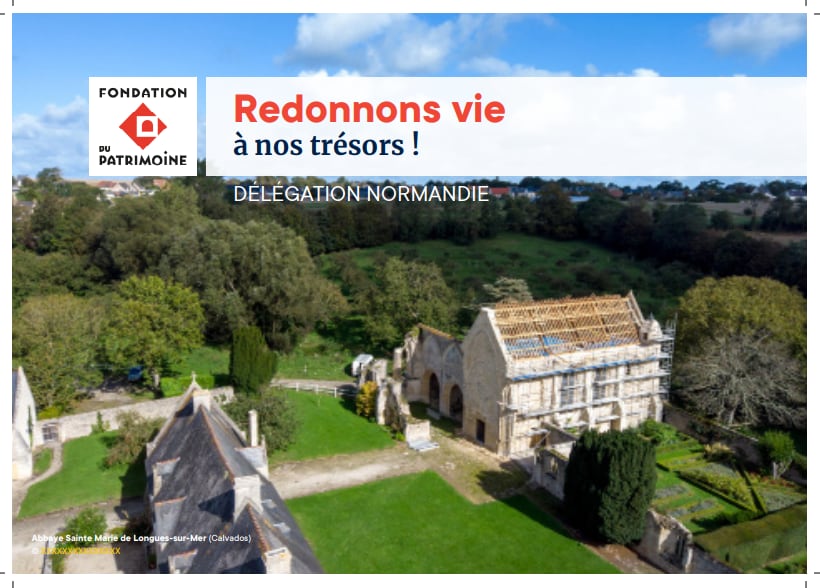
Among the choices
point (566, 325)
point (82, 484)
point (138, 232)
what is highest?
point (138, 232)

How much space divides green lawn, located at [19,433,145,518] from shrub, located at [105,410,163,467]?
49 centimetres

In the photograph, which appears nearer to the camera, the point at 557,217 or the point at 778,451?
the point at 778,451

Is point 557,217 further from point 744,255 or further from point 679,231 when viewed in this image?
point 744,255

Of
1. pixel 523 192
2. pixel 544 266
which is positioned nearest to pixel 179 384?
pixel 544 266

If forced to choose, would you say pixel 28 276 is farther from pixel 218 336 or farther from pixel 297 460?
pixel 297 460

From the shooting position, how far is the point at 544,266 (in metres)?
84.8

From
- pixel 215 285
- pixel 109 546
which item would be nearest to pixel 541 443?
pixel 109 546

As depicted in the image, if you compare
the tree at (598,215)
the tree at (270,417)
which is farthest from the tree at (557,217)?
the tree at (270,417)

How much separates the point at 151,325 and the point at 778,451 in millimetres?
40612

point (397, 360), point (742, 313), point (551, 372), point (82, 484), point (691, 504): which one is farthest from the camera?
point (397, 360)

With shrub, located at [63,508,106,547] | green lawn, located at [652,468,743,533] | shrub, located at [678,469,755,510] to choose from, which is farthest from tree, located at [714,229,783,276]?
shrub, located at [63,508,106,547]

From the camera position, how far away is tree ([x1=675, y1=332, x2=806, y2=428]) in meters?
38.2

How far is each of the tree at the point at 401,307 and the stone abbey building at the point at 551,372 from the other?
33.9 feet

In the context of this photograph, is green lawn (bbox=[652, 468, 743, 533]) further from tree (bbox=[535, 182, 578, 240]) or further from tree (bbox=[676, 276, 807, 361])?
tree (bbox=[535, 182, 578, 240])
